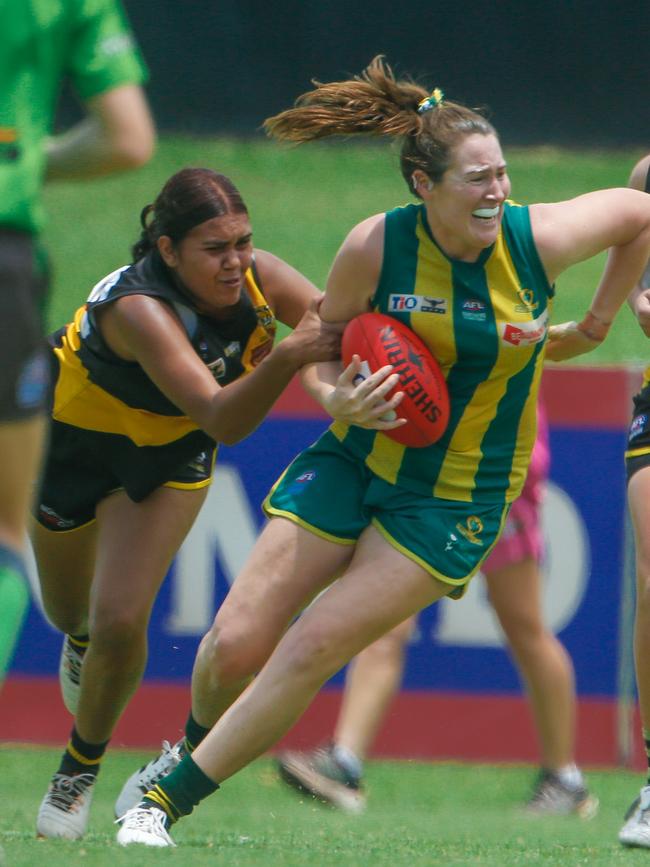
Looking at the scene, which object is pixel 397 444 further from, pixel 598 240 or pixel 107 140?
pixel 107 140

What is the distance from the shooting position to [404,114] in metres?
4.24

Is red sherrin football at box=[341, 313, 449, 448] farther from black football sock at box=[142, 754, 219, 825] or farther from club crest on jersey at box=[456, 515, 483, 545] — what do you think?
black football sock at box=[142, 754, 219, 825]

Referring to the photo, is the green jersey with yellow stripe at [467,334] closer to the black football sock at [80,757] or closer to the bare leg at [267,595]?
the bare leg at [267,595]

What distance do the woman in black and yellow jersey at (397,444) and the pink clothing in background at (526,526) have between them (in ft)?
5.27

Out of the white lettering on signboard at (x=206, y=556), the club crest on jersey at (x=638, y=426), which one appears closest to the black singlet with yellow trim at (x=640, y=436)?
the club crest on jersey at (x=638, y=426)

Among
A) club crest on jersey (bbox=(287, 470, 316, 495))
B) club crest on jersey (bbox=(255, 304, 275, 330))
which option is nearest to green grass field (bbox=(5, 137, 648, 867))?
club crest on jersey (bbox=(255, 304, 275, 330))

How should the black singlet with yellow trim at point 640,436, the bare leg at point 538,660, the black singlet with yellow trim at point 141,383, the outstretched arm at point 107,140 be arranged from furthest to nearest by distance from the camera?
the bare leg at point 538,660 < the black singlet with yellow trim at point 141,383 < the black singlet with yellow trim at point 640,436 < the outstretched arm at point 107,140

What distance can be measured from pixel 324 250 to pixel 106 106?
8.88 meters

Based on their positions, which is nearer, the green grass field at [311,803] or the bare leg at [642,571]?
the green grass field at [311,803]

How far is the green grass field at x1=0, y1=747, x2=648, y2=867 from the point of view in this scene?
379 cm

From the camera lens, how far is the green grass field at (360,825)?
12.5ft

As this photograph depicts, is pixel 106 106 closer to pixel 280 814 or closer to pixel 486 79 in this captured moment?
pixel 280 814

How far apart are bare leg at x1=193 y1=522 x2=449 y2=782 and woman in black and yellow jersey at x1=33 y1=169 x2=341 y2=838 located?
0.56 metres

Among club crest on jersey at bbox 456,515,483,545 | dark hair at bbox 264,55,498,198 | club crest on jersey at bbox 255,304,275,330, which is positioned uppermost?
dark hair at bbox 264,55,498,198
